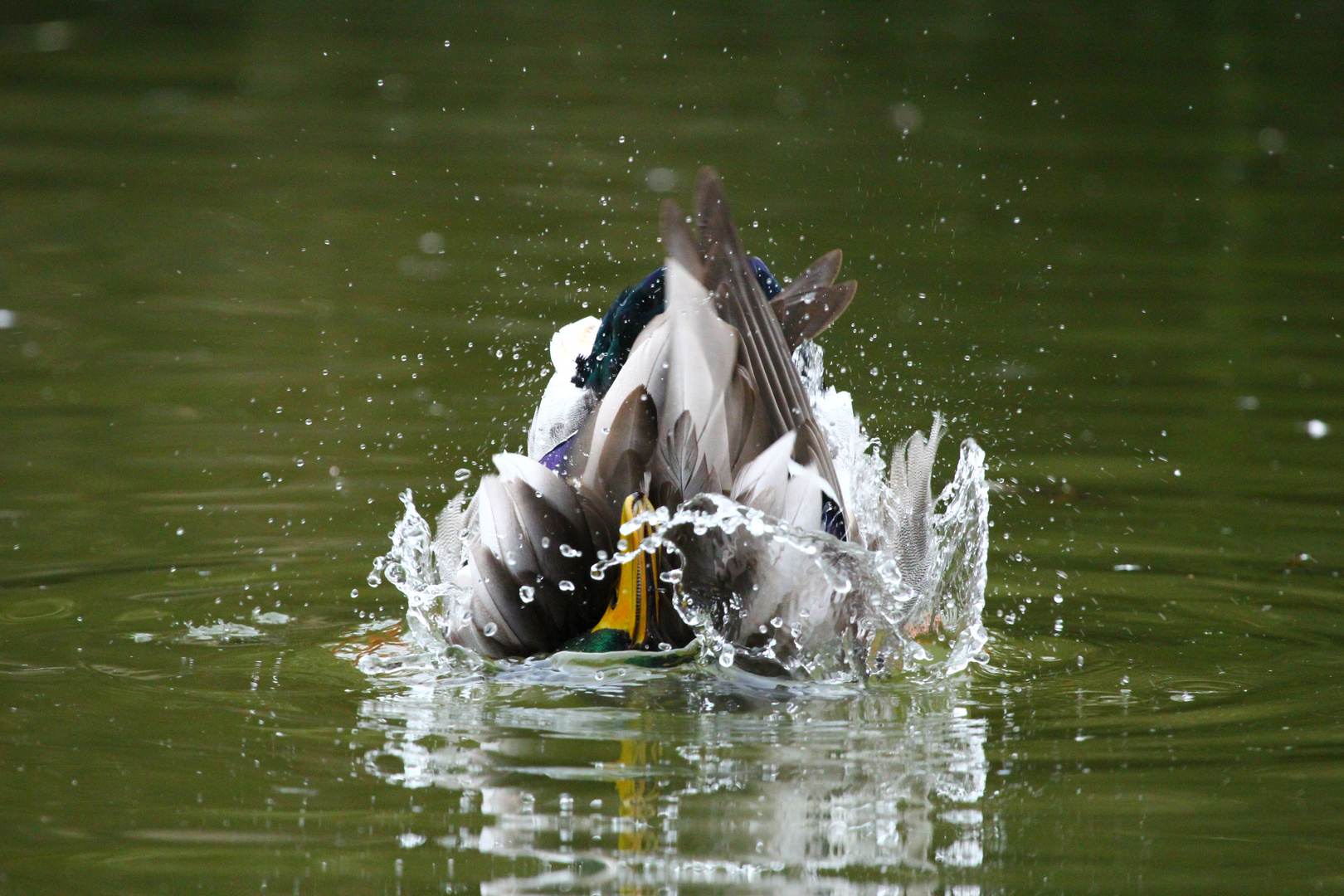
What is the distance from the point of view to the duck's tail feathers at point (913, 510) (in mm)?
4371

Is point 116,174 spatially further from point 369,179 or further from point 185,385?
point 185,385

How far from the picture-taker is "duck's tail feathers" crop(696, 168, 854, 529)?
13.5ft

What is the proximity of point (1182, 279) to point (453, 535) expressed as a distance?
5.58 m

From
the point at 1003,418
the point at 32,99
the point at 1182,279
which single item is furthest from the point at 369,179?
the point at 1003,418

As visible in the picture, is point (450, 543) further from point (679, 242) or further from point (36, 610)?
point (36, 610)

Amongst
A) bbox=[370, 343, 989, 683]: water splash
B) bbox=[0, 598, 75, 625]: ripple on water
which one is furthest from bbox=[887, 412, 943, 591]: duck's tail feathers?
bbox=[0, 598, 75, 625]: ripple on water

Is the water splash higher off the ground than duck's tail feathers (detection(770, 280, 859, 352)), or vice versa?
duck's tail feathers (detection(770, 280, 859, 352))

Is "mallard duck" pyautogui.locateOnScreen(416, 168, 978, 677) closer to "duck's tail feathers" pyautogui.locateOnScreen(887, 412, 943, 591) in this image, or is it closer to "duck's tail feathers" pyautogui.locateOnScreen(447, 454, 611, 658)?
"duck's tail feathers" pyautogui.locateOnScreen(447, 454, 611, 658)

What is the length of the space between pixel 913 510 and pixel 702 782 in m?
1.12

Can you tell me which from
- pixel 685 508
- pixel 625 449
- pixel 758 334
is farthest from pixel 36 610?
pixel 758 334

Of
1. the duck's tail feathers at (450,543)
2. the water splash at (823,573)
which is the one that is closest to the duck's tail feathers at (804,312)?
the water splash at (823,573)

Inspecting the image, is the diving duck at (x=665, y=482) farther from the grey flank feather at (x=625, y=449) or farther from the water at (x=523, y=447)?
the water at (x=523, y=447)

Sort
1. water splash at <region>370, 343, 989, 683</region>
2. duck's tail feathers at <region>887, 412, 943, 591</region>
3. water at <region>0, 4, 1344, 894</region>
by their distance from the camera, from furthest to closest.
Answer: duck's tail feathers at <region>887, 412, 943, 591</region>
water splash at <region>370, 343, 989, 683</region>
water at <region>0, 4, 1344, 894</region>

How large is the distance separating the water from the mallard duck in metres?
0.15
